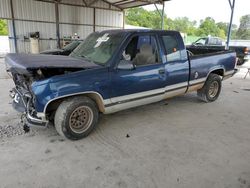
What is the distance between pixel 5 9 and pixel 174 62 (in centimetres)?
1585

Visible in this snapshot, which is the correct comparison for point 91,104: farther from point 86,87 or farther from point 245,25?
point 245,25

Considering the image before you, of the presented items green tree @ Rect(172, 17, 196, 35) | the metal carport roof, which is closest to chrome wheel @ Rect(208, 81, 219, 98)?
the metal carport roof

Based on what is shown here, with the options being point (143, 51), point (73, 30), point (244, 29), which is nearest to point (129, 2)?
point (73, 30)

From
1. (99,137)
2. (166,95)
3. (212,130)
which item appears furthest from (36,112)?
(212,130)

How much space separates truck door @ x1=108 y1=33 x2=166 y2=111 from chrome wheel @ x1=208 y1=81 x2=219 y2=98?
Answer: 199 cm

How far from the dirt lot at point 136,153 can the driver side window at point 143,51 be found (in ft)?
4.03

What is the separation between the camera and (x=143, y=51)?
4.04 metres

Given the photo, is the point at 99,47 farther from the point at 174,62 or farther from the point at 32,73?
the point at 174,62

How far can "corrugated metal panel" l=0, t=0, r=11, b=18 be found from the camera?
50.0 ft

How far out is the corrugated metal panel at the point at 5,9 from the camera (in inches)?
599

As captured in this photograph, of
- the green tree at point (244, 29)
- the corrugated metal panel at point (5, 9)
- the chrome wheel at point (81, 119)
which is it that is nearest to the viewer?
the chrome wheel at point (81, 119)

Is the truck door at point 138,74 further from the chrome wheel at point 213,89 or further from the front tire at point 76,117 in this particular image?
the chrome wheel at point 213,89

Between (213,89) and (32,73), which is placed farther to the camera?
(213,89)

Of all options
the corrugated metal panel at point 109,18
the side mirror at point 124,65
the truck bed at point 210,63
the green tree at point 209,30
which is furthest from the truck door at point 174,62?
the green tree at point 209,30
